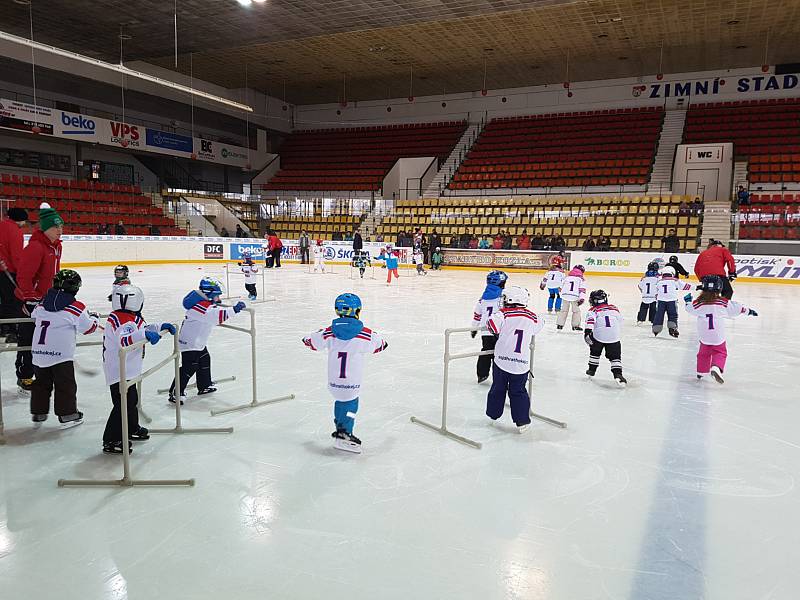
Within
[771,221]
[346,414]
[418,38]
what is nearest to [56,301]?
[346,414]

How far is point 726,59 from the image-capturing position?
24266 mm

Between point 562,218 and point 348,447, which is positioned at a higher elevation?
point 562,218

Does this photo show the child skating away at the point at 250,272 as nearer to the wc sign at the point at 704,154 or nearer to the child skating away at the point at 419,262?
the child skating away at the point at 419,262

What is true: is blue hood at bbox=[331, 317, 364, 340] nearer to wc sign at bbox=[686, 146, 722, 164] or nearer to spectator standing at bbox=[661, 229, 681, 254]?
spectator standing at bbox=[661, 229, 681, 254]

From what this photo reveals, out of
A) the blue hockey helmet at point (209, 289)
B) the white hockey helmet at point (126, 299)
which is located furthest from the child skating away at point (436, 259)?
the white hockey helmet at point (126, 299)

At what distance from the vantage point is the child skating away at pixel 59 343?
382cm

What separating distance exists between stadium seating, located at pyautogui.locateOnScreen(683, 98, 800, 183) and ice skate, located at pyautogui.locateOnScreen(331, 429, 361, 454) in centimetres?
2318

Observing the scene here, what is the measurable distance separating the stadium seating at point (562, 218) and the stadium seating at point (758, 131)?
398 centimetres

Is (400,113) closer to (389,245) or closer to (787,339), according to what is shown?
(389,245)

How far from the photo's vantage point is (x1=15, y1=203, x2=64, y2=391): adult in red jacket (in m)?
4.62

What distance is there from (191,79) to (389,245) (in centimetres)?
1400

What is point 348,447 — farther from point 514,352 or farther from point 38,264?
point 38,264

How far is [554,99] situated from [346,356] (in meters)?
29.5

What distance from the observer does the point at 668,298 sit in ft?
26.1
